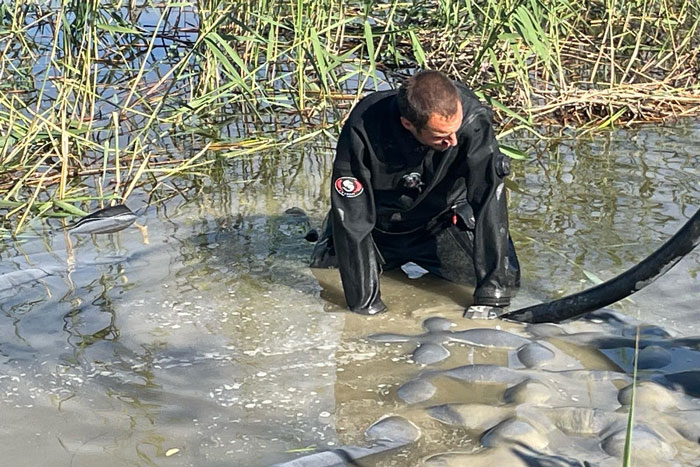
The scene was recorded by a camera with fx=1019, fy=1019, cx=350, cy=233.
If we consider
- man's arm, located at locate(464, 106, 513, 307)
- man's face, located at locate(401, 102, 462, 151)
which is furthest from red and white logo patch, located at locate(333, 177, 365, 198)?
man's arm, located at locate(464, 106, 513, 307)

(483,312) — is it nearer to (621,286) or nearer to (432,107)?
(621,286)

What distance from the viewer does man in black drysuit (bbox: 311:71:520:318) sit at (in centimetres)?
365

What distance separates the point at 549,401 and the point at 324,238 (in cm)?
147

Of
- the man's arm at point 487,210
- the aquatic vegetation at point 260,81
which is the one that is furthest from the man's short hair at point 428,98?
the aquatic vegetation at point 260,81

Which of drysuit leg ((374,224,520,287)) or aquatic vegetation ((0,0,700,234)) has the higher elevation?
aquatic vegetation ((0,0,700,234))

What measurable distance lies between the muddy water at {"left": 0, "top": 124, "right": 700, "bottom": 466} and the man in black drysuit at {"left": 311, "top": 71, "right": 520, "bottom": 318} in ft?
0.56

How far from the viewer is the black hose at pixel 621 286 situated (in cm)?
317

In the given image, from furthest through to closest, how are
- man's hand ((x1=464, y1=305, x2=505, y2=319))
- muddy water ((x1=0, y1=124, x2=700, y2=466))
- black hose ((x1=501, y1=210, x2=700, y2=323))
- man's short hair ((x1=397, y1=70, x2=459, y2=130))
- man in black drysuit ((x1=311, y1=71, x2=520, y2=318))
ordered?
man's hand ((x1=464, y1=305, x2=505, y2=319)), man in black drysuit ((x1=311, y1=71, x2=520, y2=318)), man's short hair ((x1=397, y1=70, x2=459, y2=130)), black hose ((x1=501, y1=210, x2=700, y2=323)), muddy water ((x1=0, y1=124, x2=700, y2=466))

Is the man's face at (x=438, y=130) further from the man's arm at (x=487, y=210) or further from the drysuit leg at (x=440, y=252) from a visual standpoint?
the drysuit leg at (x=440, y=252)

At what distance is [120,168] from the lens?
5512 millimetres

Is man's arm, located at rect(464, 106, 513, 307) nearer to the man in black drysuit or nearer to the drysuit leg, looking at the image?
the man in black drysuit

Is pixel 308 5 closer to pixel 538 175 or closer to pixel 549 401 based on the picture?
pixel 538 175

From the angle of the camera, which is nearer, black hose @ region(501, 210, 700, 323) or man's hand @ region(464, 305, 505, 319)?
black hose @ region(501, 210, 700, 323)

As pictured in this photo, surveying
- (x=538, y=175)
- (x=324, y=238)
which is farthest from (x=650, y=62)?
(x=324, y=238)
